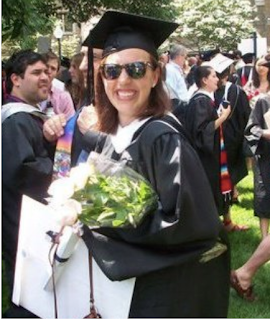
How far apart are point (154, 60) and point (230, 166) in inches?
141

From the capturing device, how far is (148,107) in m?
2.18

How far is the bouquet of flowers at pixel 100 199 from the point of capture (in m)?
1.79

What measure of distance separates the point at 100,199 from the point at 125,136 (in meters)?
0.41

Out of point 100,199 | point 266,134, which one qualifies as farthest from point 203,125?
point 100,199

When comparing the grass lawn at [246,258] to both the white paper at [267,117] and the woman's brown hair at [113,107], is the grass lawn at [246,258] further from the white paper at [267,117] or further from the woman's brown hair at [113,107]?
the white paper at [267,117]

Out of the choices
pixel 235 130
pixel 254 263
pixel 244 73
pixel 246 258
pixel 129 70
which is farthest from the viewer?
pixel 244 73

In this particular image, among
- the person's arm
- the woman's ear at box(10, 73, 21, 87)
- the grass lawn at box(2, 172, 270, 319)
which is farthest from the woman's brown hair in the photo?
the person's arm

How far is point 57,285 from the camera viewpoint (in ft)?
6.98

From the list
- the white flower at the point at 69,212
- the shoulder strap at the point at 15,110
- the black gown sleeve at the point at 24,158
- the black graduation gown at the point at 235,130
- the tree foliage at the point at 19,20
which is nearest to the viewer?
the white flower at the point at 69,212

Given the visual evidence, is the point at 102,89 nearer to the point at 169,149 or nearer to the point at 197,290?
the point at 169,149

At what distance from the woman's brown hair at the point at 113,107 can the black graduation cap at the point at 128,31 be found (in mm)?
101

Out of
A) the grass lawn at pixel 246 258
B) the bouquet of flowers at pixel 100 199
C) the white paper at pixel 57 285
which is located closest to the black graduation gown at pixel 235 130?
the grass lawn at pixel 246 258

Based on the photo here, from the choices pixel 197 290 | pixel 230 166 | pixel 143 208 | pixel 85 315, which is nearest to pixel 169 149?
pixel 143 208

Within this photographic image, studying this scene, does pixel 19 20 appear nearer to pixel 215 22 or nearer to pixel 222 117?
pixel 222 117
